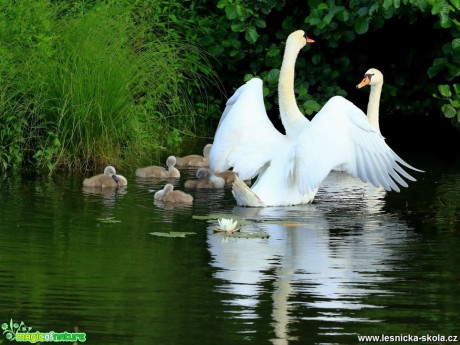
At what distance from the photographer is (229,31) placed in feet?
58.0

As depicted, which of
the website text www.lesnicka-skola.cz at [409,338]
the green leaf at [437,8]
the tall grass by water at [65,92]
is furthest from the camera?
the green leaf at [437,8]

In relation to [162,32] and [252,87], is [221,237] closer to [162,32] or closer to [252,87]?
[252,87]

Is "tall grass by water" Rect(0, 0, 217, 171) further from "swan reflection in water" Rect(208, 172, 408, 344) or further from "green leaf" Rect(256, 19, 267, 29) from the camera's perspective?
"green leaf" Rect(256, 19, 267, 29)

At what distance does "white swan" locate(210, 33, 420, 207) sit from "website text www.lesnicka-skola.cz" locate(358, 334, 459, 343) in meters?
3.78

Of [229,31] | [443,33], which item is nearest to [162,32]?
[229,31]

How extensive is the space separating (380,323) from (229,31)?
10254 mm

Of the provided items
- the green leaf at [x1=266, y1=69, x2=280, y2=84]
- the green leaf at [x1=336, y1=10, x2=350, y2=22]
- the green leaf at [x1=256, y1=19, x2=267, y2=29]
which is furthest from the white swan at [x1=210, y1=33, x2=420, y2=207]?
the green leaf at [x1=256, y1=19, x2=267, y2=29]

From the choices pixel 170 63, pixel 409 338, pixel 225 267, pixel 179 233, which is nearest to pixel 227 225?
pixel 179 233

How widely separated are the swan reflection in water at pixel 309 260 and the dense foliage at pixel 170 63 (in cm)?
268

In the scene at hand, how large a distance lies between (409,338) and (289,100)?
619 centimetres

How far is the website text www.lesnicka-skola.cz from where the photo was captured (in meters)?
7.44

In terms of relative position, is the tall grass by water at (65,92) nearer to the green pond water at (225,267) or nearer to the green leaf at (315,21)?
the green pond water at (225,267)

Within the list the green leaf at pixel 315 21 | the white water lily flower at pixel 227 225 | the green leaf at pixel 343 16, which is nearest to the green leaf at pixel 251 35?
the green leaf at pixel 315 21

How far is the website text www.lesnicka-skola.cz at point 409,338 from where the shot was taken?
24.4 ft
